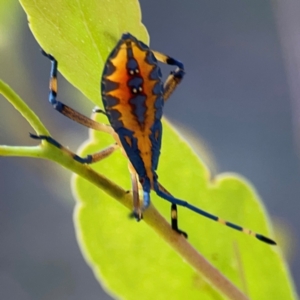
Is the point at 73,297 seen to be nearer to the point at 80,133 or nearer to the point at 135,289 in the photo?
the point at 80,133

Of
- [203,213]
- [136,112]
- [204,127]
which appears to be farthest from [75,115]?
[204,127]

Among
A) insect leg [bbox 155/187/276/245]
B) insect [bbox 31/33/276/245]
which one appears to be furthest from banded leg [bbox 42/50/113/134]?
insect leg [bbox 155/187/276/245]

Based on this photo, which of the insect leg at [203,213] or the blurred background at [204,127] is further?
the blurred background at [204,127]

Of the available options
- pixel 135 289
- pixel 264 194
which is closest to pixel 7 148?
pixel 135 289

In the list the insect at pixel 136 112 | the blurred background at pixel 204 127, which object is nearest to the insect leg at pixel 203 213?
the insect at pixel 136 112

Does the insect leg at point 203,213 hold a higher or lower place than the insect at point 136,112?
lower

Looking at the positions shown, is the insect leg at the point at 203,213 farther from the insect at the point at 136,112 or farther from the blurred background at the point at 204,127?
the blurred background at the point at 204,127

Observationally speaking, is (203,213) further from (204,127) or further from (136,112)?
(204,127)

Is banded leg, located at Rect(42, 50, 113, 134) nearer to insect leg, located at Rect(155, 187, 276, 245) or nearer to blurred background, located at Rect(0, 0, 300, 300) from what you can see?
insect leg, located at Rect(155, 187, 276, 245)
